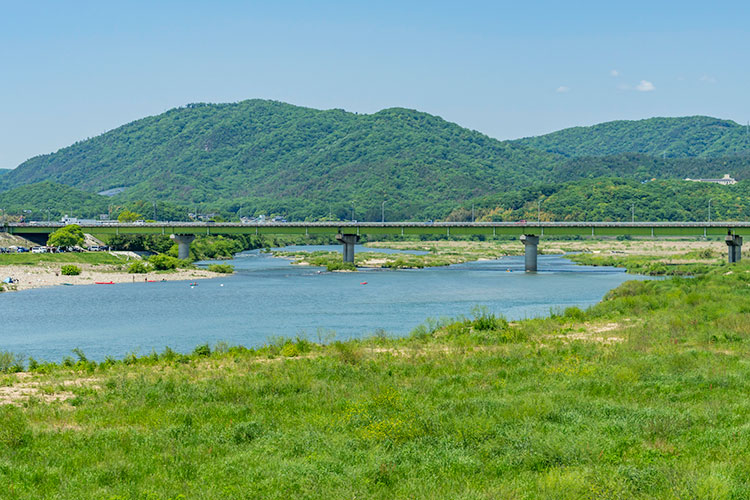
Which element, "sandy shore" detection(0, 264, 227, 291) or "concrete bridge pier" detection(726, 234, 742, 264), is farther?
"concrete bridge pier" detection(726, 234, 742, 264)

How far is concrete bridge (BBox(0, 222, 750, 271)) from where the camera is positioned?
123 m

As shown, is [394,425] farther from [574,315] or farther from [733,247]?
[733,247]

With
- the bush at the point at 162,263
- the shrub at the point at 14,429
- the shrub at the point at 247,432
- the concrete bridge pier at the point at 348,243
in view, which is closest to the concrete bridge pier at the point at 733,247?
the concrete bridge pier at the point at 348,243

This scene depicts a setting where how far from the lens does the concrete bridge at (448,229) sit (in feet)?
403

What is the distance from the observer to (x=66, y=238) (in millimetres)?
136125

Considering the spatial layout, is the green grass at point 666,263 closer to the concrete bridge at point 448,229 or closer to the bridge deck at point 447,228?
the concrete bridge at point 448,229

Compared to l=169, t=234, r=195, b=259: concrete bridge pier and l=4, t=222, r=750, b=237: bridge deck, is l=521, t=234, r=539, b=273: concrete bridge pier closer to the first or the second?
Answer: l=4, t=222, r=750, b=237: bridge deck

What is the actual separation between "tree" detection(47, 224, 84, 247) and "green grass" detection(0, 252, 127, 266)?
348 inches

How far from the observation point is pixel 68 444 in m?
19.9

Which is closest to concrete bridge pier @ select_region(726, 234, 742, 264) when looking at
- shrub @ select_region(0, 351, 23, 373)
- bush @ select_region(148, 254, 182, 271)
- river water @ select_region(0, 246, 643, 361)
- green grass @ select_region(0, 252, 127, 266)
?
river water @ select_region(0, 246, 643, 361)

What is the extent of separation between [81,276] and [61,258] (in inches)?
706

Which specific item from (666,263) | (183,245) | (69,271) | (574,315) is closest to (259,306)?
(574,315)

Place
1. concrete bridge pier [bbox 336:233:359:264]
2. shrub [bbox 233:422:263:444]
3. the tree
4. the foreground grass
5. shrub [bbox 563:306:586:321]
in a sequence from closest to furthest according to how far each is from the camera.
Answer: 1. the foreground grass
2. shrub [bbox 233:422:263:444]
3. shrub [bbox 563:306:586:321]
4. concrete bridge pier [bbox 336:233:359:264]
5. the tree

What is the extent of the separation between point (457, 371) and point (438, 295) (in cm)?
5193
